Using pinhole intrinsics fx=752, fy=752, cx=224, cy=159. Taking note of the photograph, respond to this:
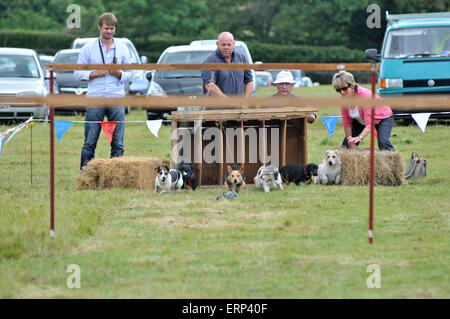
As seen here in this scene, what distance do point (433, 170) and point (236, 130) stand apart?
3063 mm

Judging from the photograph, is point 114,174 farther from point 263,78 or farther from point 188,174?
point 263,78

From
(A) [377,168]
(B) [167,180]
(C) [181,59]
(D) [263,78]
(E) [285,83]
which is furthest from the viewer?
(D) [263,78]

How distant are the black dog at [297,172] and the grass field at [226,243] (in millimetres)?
164

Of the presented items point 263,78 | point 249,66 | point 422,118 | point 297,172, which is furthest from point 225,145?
point 263,78

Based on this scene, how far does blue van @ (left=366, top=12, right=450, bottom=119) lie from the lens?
15602 mm

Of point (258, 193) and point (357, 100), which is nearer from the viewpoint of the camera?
point (357, 100)

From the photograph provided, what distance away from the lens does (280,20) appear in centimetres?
6000

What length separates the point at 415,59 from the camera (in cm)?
1580

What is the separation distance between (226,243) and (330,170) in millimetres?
3773

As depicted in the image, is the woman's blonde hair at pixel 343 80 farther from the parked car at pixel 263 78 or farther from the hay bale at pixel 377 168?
the parked car at pixel 263 78

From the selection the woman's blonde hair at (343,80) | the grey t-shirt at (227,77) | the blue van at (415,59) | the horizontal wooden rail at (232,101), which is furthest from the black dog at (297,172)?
the blue van at (415,59)

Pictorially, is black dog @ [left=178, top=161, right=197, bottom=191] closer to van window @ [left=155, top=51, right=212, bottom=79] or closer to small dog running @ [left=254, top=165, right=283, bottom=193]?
small dog running @ [left=254, top=165, right=283, bottom=193]
